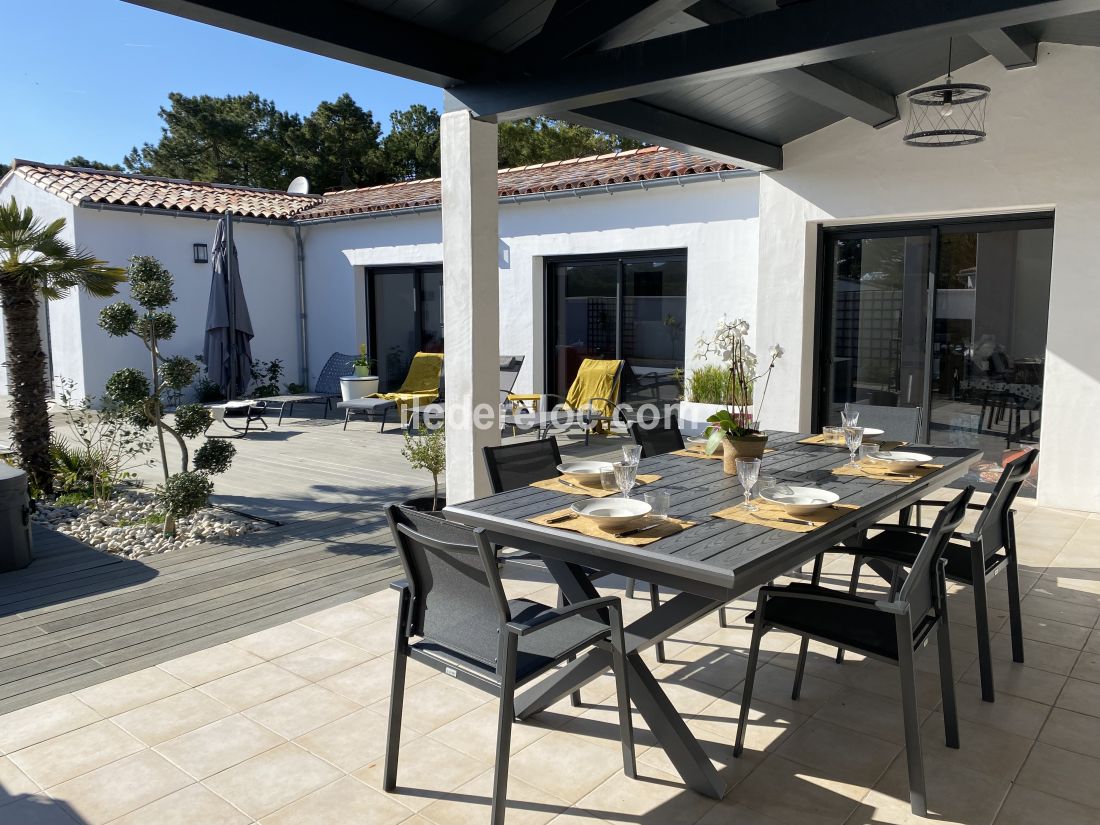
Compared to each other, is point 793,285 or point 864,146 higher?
point 864,146

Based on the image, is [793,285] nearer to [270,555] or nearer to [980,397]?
[980,397]

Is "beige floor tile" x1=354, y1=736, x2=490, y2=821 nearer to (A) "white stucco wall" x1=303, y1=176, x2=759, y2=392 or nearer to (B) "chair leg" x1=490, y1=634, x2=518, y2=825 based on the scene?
(B) "chair leg" x1=490, y1=634, x2=518, y2=825

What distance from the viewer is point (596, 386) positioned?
9.02 m

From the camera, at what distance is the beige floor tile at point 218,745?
270cm

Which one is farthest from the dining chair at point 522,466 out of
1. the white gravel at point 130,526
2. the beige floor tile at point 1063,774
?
the white gravel at point 130,526

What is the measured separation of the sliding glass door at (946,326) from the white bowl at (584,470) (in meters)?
4.39

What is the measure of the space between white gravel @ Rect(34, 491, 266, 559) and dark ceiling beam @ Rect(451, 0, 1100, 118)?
3.22m

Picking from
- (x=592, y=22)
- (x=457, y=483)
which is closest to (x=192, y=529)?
(x=457, y=483)

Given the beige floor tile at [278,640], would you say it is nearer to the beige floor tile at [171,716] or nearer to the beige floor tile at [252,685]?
the beige floor tile at [252,685]

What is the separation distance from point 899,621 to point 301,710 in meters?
2.13

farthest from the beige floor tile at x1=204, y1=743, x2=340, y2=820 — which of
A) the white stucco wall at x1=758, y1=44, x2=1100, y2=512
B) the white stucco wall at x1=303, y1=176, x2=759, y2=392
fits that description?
the white stucco wall at x1=303, y1=176, x2=759, y2=392

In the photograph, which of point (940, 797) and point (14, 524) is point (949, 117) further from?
point (14, 524)

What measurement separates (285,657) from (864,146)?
5.85 metres

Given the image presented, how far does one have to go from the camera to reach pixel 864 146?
6688 millimetres
